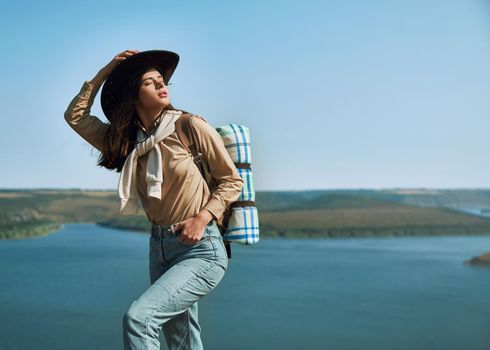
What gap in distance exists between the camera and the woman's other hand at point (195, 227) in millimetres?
1866

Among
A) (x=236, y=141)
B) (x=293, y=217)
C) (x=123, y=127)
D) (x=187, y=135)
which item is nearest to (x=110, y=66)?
(x=123, y=127)

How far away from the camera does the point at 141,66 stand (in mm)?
2002

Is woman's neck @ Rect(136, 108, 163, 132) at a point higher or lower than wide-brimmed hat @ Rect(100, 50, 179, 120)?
lower

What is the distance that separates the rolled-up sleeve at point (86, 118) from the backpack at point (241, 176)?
0.30 m

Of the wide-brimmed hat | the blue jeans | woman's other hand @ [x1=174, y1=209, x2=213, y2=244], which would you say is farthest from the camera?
the wide-brimmed hat

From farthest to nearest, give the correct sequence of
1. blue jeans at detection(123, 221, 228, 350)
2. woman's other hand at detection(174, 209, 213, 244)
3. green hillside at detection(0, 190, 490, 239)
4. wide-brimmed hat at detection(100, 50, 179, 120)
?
green hillside at detection(0, 190, 490, 239) < wide-brimmed hat at detection(100, 50, 179, 120) < woman's other hand at detection(174, 209, 213, 244) < blue jeans at detection(123, 221, 228, 350)

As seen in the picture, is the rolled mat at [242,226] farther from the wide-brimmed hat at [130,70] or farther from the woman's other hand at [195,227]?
the wide-brimmed hat at [130,70]

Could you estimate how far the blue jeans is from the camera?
1729mm

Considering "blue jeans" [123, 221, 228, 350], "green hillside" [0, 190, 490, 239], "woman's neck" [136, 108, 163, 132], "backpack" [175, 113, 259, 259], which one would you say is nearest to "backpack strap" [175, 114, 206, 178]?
"backpack" [175, 113, 259, 259]

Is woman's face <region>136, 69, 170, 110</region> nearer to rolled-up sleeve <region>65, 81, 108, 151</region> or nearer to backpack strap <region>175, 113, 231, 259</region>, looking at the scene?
backpack strap <region>175, 113, 231, 259</region>

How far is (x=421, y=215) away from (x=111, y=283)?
41972 mm

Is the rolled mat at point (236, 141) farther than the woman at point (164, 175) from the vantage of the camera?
Yes

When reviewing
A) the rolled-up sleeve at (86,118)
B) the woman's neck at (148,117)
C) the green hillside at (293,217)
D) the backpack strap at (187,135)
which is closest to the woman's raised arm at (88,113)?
the rolled-up sleeve at (86,118)

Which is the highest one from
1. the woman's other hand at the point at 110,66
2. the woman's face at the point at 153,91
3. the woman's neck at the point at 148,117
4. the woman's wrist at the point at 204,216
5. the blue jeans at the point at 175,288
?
the woman's other hand at the point at 110,66
